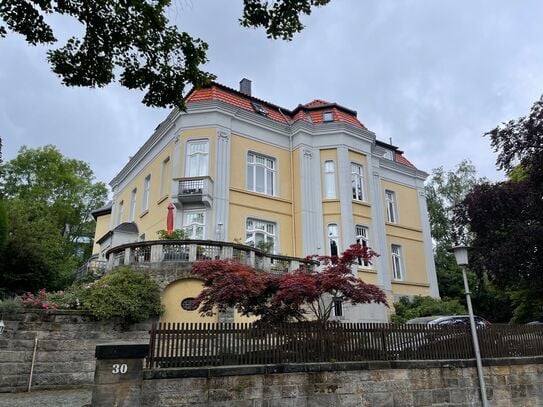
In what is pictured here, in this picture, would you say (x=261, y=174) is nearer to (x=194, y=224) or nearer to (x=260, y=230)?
(x=260, y=230)

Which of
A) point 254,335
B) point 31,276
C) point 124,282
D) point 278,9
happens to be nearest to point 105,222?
point 31,276

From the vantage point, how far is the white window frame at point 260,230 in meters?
19.8

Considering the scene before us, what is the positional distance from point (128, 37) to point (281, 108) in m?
19.2

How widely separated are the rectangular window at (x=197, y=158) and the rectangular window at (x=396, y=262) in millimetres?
12478

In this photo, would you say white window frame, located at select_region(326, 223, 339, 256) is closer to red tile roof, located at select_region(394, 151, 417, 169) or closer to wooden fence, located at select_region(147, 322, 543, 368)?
red tile roof, located at select_region(394, 151, 417, 169)

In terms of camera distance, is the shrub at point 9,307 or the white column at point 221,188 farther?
the white column at point 221,188

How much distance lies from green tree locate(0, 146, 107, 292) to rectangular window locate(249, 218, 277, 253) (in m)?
9.92

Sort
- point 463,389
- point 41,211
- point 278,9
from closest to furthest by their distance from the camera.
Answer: point 278,9, point 463,389, point 41,211

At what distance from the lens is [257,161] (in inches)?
848

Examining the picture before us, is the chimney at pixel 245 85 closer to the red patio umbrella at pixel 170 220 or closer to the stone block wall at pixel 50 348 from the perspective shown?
the red patio umbrella at pixel 170 220

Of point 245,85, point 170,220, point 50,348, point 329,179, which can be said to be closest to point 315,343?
point 50,348

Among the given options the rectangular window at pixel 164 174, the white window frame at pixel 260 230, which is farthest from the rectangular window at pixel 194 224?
the rectangular window at pixel 164 174

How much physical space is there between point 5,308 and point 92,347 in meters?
2.32

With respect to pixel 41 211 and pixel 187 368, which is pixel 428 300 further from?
pixel 41 211
